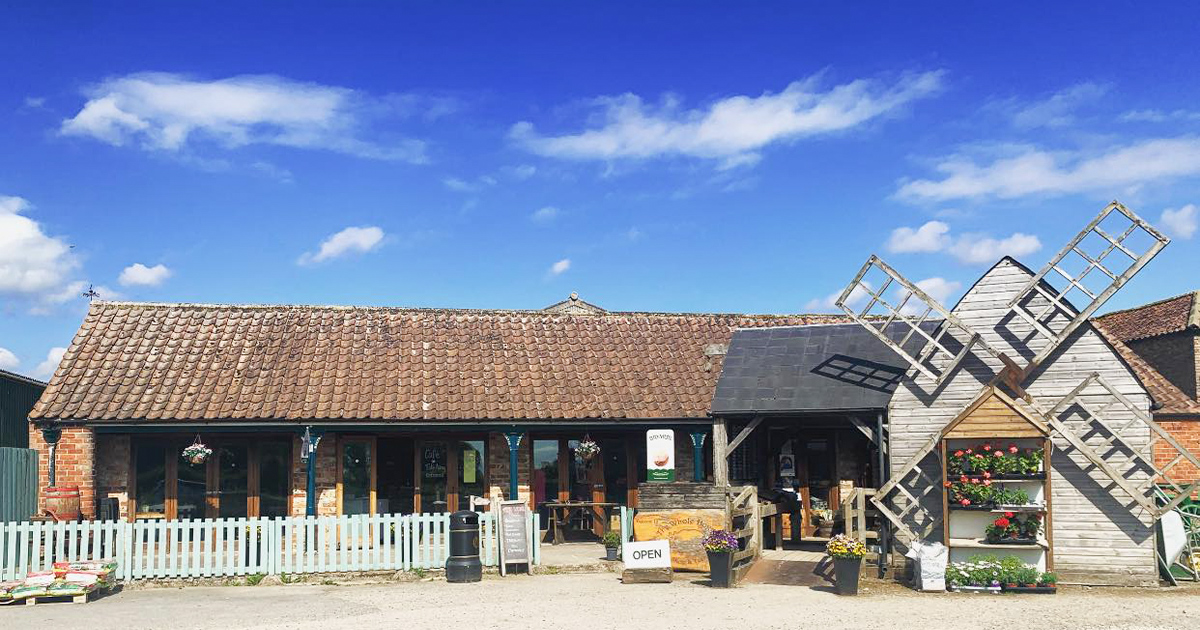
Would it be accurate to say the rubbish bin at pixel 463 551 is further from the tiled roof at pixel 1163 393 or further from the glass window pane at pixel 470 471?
the tiled roof at pixel 1163 393

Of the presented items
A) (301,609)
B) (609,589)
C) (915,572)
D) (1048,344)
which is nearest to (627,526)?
(609,589)

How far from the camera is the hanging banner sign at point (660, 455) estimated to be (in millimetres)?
17875

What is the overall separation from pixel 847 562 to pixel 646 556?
3049 mm

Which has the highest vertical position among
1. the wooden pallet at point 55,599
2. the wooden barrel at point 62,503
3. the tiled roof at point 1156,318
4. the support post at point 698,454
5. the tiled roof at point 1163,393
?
the tiled roof at point 1156,318

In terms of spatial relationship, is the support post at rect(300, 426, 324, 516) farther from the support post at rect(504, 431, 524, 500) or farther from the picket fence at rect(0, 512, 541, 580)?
the support post at rect(504, 431, 524, 500)

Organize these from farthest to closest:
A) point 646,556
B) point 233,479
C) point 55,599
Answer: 1. point 233,479
2. point 646,556
3. point 55,599

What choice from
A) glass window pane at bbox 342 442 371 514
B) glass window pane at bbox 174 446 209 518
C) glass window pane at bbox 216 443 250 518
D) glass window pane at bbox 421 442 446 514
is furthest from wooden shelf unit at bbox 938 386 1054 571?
glass window pane at bbox 174 446 209 518

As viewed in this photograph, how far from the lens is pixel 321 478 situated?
1969 cm

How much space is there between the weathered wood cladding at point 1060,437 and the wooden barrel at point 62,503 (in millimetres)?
13943

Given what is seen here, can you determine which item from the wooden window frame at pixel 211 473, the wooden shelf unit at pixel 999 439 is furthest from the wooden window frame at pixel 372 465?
the wooden shelf unit at pixel 999 439

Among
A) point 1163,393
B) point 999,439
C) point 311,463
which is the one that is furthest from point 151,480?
point 1163,393

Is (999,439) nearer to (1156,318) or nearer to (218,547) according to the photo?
(218,547)

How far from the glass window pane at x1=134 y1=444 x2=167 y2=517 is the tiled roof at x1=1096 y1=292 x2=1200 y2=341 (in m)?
25.7

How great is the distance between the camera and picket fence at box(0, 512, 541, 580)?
15047 millimetres
